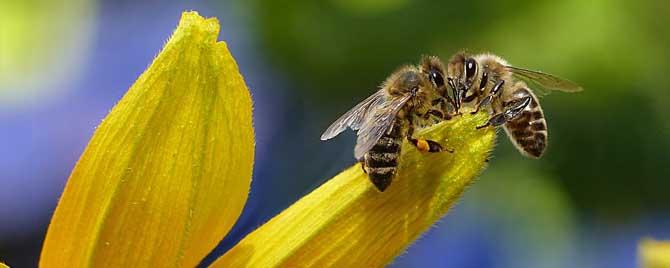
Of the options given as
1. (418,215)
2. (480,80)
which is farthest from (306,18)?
(418,215)

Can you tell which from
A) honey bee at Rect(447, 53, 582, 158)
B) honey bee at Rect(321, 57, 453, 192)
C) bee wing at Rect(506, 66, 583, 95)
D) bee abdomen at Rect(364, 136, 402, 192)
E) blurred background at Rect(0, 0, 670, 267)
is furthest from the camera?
blurred background at Rect(0, 0, 670, 267)

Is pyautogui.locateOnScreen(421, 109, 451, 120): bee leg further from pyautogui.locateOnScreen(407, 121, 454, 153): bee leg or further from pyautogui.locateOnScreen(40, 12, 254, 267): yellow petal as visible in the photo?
pyautogui.locateOnScreen(40, 12, 254, 267): yellow petal

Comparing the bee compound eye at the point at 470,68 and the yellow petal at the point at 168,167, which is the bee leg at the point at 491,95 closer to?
Answer: the bee compound eye at the point at 470,68

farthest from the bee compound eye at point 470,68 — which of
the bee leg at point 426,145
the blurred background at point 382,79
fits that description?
the blurred background at point 382,79

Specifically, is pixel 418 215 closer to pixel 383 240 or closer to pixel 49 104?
pixel 383 240

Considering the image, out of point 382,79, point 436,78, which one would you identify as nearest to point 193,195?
point 436,78

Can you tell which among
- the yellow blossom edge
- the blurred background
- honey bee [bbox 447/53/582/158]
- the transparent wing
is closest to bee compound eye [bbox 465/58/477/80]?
honey bee [bbox 447/53/582/158]
